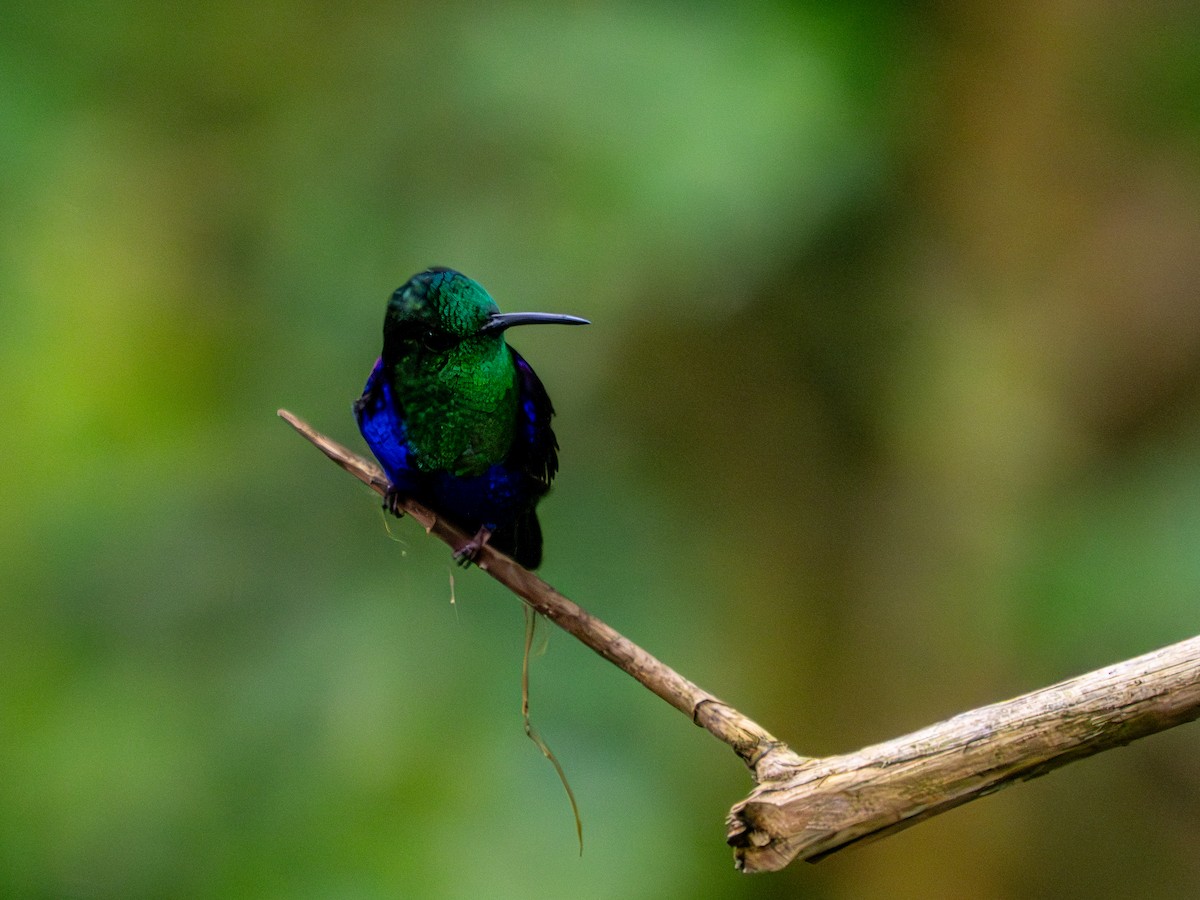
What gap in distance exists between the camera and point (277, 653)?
344 centimetres

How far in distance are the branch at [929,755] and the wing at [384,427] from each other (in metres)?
0.63

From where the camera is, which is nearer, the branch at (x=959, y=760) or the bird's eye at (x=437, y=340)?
the branch at (x=959, y=760)

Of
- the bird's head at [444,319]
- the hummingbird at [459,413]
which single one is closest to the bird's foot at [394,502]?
the hummingbird at [459,413]

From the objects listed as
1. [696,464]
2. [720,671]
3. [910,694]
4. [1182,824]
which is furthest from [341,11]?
[1182,824]

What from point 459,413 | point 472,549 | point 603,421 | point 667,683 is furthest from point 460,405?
point 603,421

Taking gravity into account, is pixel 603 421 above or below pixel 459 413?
below

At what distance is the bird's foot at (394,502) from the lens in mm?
2084

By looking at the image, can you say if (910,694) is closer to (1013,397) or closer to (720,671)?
(720,671)

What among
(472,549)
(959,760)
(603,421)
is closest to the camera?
(959,760)

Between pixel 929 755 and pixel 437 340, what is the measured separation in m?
0.91

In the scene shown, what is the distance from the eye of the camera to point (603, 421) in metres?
3.60

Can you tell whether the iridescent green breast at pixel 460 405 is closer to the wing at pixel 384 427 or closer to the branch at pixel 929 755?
the wing at pixel 384 427

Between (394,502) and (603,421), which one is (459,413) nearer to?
(394,502)

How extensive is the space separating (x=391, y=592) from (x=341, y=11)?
6.03ft
